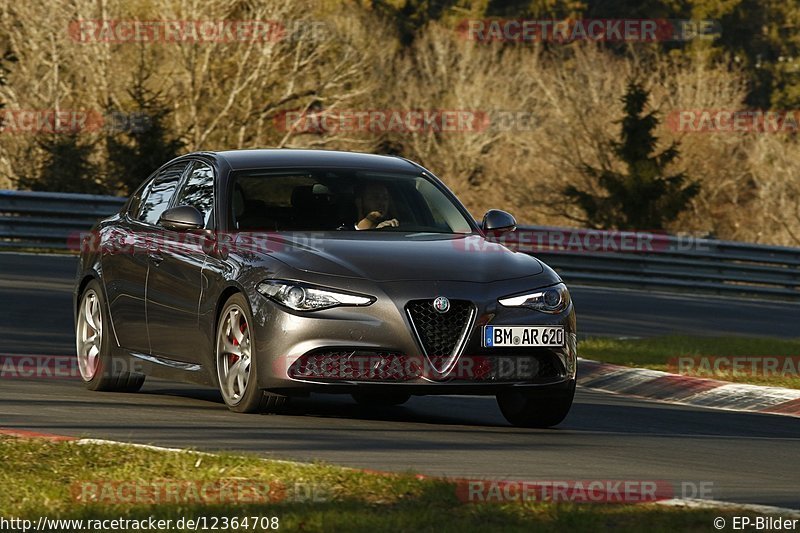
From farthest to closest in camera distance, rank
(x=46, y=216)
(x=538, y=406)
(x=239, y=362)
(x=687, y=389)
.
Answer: (x=46, y=216), (x=687, y=389), (x=538, y=406), (x=239, y=362)

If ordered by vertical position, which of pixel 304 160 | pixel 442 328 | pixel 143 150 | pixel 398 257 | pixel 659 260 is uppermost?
pixel 304 160

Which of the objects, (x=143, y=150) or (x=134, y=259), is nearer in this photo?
(x=134, y=259)

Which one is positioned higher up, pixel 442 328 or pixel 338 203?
pixel 338 203

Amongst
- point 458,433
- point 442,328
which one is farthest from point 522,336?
point 458,433

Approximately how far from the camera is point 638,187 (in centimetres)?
5003

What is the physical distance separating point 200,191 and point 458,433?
2.74 meters

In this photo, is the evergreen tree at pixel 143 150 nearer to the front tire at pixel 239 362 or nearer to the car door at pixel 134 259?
the car door at pixel 134 259

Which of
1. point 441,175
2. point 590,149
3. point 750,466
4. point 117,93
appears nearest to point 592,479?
point 750,466

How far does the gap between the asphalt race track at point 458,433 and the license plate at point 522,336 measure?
0.54 metres

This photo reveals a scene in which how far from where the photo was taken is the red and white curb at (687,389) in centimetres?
1299

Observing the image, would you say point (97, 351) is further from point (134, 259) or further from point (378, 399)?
point (378, 399)

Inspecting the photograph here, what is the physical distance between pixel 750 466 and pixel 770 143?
58537 millimetres

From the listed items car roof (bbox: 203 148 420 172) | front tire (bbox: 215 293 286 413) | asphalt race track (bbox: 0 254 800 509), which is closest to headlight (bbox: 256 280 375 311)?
front tire (bbox: 215 293 286 413)

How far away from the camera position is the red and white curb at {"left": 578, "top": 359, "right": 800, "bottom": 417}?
13.0 m
